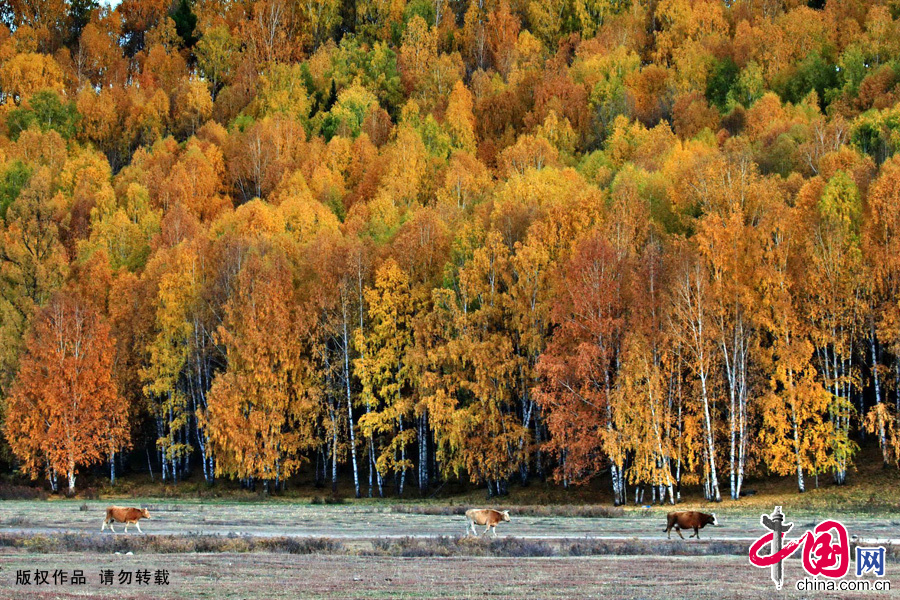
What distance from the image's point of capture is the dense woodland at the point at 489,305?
158 ft

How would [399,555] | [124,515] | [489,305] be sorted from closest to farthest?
[399,555]
[124,515]
[489,305]

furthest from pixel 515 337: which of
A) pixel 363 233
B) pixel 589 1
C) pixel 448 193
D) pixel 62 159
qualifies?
pixel 589 1

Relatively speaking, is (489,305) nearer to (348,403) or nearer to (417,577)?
(348,403)

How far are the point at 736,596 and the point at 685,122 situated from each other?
301 ft

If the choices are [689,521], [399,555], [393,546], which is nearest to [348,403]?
[393,546]

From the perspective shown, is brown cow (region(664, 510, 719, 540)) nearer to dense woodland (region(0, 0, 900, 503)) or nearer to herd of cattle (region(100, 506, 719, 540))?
herd of cattle (region(100, 506, 719, 540))

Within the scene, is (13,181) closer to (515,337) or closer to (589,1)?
(515,337)

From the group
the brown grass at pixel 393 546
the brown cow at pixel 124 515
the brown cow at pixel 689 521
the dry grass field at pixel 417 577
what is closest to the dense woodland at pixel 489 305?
the brown cow at pixel 689 521

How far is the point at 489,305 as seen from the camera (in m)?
55.3

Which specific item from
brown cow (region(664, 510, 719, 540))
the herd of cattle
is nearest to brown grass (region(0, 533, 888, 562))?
brown cow (region(664, 510, 719, 540))

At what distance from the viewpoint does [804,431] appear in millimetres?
46188

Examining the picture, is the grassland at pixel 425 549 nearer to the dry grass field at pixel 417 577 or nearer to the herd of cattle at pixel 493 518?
the dry grass field at pixel 417 577

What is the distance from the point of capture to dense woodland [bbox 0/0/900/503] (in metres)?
48.0

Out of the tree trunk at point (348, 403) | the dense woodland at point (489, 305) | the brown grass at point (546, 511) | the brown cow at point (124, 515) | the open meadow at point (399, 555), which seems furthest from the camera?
the tree trunk at point (348, 403)
